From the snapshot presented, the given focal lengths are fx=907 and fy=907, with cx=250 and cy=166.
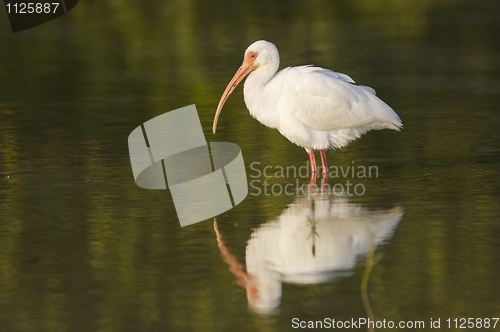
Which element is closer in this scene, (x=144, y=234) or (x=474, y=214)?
(x=144, y=234)

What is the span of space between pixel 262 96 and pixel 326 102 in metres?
0.77

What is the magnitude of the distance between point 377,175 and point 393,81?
8033mm

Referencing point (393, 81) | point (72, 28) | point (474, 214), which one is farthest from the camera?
point (72, 28)

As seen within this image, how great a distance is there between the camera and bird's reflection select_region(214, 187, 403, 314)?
651cm

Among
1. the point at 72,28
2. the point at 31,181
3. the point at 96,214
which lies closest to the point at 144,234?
the point at 96,214

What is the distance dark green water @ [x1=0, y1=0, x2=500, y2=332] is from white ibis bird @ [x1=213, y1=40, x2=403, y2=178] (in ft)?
1.58

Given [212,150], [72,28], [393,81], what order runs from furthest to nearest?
[72,28] → [393,81] → [212,150]

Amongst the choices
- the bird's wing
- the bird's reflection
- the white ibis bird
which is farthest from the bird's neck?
the bird's reflection

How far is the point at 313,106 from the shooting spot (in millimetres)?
10156

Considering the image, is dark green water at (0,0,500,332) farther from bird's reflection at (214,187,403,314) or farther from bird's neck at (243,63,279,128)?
bird's neck at (243,63,279,128)

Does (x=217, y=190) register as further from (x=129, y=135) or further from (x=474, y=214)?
(x=129, y=135)

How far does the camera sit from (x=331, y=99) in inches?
403

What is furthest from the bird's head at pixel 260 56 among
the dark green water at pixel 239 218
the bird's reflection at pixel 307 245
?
the bird's reflection at pixel 307 245

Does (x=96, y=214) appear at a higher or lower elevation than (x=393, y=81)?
higher
